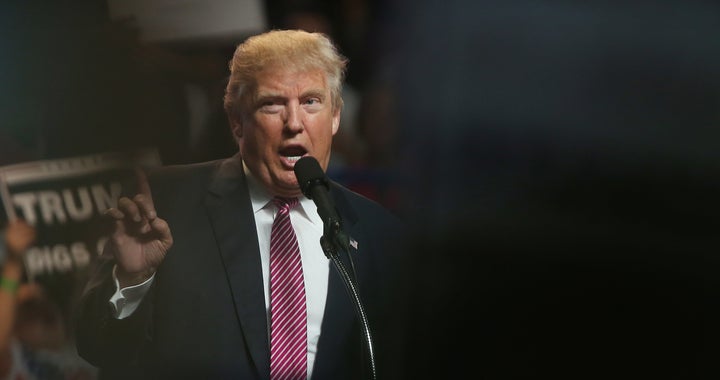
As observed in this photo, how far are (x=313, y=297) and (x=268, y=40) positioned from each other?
510 mm

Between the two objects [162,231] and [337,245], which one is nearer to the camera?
[337,245]

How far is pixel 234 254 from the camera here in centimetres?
201

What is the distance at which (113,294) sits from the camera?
1.93 m

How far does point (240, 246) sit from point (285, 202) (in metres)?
0.12

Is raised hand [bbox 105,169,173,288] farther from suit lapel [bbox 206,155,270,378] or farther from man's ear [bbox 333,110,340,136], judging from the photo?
man's ear [bbox 333,110,340,136]

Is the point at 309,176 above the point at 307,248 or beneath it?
above

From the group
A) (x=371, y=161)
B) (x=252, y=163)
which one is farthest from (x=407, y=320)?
(x=252, y=163)

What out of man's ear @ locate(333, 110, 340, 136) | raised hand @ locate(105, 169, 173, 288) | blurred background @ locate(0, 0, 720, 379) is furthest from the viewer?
blurred background @ locate(0, 0, 720, 379)

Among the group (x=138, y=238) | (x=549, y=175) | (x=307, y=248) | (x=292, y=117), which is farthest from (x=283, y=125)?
(x=549, y=175)

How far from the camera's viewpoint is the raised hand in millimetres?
1926

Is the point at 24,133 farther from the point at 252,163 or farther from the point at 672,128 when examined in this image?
the point at 672,128

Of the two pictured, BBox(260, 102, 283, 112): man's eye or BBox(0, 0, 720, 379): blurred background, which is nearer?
BBox(260, 102, 283, 112): man's eye

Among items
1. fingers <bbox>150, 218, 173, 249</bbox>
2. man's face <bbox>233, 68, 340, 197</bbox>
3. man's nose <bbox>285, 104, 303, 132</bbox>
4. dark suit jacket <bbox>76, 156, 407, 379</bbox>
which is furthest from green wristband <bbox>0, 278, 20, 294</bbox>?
man's nose <bbox>285, 104, 303, 132</bbox>

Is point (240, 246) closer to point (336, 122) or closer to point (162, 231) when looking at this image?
point (162, 231)
